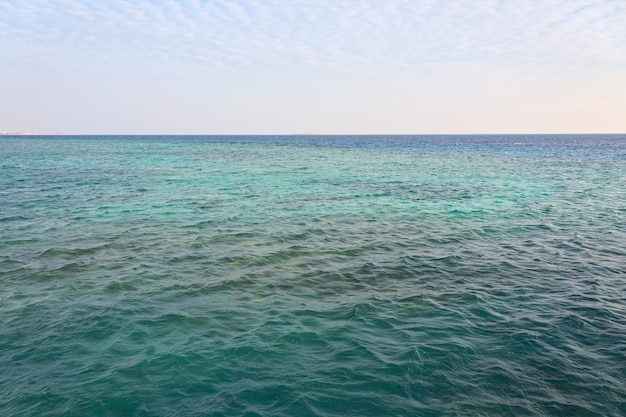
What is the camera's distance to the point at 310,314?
11930 millimetres

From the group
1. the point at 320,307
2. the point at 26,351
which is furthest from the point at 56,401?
the point at 320,307

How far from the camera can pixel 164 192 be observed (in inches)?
1379

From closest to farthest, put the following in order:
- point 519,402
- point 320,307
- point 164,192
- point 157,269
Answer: point 519,402 < point 320,307 < point 157,269 < point 164,192

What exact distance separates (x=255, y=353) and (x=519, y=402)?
5.71m

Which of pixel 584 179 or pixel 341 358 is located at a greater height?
pixel 341 358

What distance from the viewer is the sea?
8344 mm

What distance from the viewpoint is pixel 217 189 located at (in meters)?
37.4

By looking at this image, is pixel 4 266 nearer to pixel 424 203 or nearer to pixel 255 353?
pixel 255 353

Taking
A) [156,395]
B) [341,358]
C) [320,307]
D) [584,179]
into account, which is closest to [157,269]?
[320,307]

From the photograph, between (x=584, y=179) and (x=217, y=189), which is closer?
(x=217, y=189)

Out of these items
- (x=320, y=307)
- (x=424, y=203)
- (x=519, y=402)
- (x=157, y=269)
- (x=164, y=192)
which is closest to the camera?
(x=519, y=402)

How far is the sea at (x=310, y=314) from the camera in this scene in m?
8.34

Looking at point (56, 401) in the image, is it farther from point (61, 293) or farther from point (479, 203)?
point (479, 203)

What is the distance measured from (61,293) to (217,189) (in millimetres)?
24569
